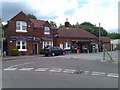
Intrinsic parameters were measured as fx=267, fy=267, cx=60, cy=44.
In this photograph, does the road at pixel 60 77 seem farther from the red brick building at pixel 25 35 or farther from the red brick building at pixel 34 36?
the red brick building at pixel 34 36

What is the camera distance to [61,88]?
36.1 feet

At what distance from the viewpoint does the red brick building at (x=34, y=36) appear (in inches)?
1820

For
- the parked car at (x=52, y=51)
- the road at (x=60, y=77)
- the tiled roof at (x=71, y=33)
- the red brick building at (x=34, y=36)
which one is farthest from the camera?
the tiled roof at (x=71, y=33)

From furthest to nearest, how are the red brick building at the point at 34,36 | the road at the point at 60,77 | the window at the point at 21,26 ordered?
1. the window at the point at 21,26
2. the red brick building at the point at 34,36
3. the road at the point at 60,77

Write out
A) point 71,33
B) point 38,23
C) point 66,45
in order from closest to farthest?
point 38,23 → point 66,45 → point 71,33

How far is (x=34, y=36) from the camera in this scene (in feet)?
→ 162

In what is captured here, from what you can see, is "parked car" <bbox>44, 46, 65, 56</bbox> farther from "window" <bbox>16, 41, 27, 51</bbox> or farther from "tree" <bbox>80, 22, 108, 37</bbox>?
"tree" <bbox>80, 22, 108, 37</bbox>

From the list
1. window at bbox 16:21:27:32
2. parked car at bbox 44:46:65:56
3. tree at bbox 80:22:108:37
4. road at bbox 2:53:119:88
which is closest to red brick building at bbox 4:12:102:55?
window at bbox 16:21:27:32

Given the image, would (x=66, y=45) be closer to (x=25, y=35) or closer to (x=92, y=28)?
(x=25, y=35)

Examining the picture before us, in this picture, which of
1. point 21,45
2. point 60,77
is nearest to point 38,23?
point 21,45

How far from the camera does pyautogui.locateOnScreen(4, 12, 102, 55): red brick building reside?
4622 centimetres

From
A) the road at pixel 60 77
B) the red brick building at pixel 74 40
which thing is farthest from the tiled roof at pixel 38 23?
the road at pixel 60 77

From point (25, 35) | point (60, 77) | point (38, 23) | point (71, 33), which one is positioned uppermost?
point (38, 23)

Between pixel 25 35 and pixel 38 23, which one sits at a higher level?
pixel 38 23
